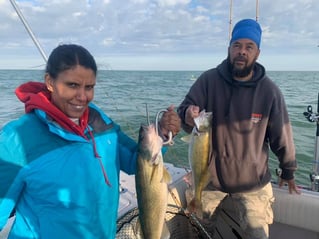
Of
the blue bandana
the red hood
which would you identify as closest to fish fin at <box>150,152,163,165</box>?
the red hood

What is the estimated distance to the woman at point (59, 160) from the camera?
65.2 inches

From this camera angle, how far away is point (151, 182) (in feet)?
6.40

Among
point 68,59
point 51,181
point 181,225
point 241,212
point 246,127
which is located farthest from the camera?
point 181,225

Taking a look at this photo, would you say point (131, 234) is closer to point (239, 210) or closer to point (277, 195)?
point (239, 210)

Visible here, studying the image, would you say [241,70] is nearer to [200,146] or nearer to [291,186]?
[200,146]

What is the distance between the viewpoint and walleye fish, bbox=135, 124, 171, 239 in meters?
1.88

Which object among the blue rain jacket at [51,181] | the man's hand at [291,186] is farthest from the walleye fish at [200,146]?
the man's hand at [291,186]

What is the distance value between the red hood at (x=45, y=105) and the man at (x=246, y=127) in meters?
1.53

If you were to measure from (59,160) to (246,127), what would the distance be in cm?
207

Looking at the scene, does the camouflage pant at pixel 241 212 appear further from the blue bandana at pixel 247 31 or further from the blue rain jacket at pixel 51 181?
the blue rain jacket at pixel 51 181

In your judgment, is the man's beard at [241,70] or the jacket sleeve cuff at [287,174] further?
the jacket sleeve cuff at [287,174]

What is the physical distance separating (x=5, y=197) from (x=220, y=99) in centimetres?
231

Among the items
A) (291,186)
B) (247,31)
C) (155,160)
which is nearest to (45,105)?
(155,160)

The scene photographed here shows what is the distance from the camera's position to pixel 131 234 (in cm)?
280
